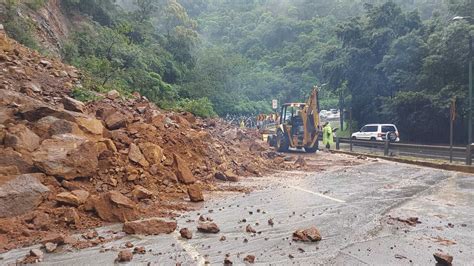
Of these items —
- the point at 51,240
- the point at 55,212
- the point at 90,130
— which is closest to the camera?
the point at 51,240

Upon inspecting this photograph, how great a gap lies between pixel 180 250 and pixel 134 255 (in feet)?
1.98

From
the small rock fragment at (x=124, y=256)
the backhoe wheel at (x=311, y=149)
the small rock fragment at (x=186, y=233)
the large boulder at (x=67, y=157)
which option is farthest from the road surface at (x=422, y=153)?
the small rock fragment at (x=124, y=256)

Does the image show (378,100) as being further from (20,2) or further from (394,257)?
(394,257)

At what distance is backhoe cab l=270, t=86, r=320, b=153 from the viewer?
22.3 meters

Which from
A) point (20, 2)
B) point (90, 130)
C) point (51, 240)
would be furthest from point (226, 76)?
point (51, 240)

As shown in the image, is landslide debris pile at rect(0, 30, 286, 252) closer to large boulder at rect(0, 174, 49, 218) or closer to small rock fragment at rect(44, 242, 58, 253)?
large boulder at rect(0, 174, 49, 218)

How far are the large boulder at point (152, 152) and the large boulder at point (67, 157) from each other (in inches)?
60.7

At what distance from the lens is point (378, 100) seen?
3416cm

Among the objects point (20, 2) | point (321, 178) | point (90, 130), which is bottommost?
point (321, 178)

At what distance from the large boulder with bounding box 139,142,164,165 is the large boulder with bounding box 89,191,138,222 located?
2.55m

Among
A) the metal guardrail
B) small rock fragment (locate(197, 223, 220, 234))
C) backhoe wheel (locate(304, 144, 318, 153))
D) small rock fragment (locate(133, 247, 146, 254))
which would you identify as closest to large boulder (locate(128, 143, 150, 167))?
small rock fragment (locate(197, 223, 220, 234))

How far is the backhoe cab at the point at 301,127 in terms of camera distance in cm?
2227

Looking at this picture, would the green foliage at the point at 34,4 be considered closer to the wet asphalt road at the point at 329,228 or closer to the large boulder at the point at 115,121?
the large boulder at the point at 115,121

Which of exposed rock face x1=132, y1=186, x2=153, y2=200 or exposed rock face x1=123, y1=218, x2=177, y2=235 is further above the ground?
exposed rock face x1=132, y1=186, x2=153, y2=200
